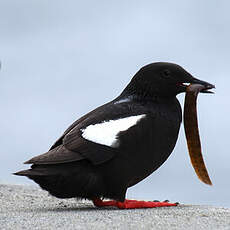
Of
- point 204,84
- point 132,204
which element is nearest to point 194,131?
point 204,84

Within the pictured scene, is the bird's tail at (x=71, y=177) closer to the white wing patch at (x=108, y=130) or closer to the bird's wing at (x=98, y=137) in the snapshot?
the bird's wing at (x=98, y=137)

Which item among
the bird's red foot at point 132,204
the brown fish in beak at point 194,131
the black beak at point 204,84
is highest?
the black beak at point 204,84

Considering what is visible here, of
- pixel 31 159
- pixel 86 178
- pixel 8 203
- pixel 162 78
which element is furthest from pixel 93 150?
pixel 8 203

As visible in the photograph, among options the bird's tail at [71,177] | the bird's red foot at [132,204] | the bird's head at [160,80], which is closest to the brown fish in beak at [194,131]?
the bird's head at [160,80]

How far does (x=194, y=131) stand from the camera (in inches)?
282

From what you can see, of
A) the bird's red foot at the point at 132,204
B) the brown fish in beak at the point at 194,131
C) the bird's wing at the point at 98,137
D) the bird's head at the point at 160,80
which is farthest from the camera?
the brown fish in beak at the point at 194,131

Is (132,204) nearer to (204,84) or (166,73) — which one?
(166,73)

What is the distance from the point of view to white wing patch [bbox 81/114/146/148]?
6.47 meters

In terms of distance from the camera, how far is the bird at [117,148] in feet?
21.2

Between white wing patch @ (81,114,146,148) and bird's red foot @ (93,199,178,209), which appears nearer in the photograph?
white wing patch @ (81,114,146,148)

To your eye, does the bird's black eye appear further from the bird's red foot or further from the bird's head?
the bird's red foot

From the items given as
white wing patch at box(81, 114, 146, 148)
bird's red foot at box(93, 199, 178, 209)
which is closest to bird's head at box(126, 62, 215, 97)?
white wing patch at box(81, 114, 146, 148)

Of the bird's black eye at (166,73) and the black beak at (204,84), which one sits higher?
the bird's black eye at (166,73)

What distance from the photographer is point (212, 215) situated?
6.17m
